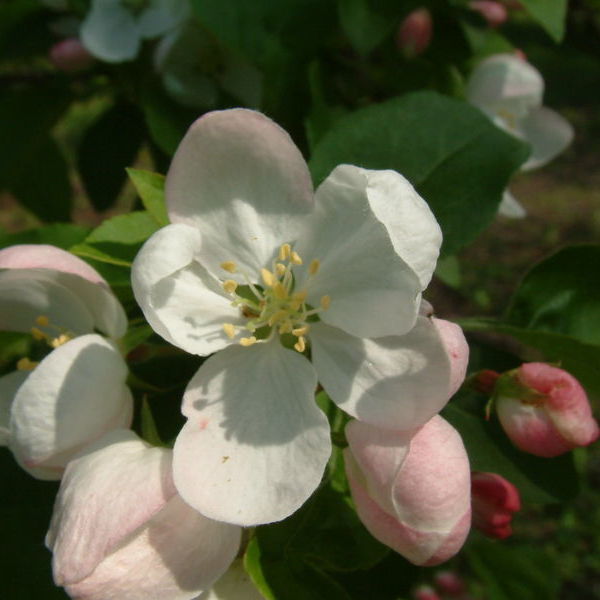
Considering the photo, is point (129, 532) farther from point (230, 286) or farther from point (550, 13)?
point (550, 13)

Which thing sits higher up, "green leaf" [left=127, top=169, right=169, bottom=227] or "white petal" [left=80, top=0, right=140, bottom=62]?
"green leaf" [left=127, top=169, right=169, bottom=227]

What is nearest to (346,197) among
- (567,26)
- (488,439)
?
(488,439)

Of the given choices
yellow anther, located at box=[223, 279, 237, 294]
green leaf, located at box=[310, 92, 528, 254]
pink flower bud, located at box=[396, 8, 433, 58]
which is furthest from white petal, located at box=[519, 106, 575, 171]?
yellow anther, located at box=[223, 279, 237, 294]

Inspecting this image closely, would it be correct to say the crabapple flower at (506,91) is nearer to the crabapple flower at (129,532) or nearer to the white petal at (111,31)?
the white petal at (111,31)

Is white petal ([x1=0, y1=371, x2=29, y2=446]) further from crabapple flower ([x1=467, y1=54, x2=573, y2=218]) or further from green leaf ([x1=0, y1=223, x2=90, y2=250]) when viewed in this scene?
crabapple flower ([x1=467, y1=54, x2=573, y2=218])

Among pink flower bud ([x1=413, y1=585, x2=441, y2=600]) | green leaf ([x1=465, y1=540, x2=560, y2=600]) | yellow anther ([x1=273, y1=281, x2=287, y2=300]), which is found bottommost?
pink flower bud ([x1=413, y1=585, x2=441, y2=600])

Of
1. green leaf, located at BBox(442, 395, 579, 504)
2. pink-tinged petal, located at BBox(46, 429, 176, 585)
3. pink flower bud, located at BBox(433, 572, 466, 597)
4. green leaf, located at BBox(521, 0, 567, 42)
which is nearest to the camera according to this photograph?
pink-tinged petal, located at BBox(46, 429, 176, 585)

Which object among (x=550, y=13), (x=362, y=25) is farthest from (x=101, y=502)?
(x=550, y=13)

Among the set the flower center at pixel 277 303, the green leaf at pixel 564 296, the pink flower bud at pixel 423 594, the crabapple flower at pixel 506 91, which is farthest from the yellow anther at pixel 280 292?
the pink flower bud at pixel 423 594
